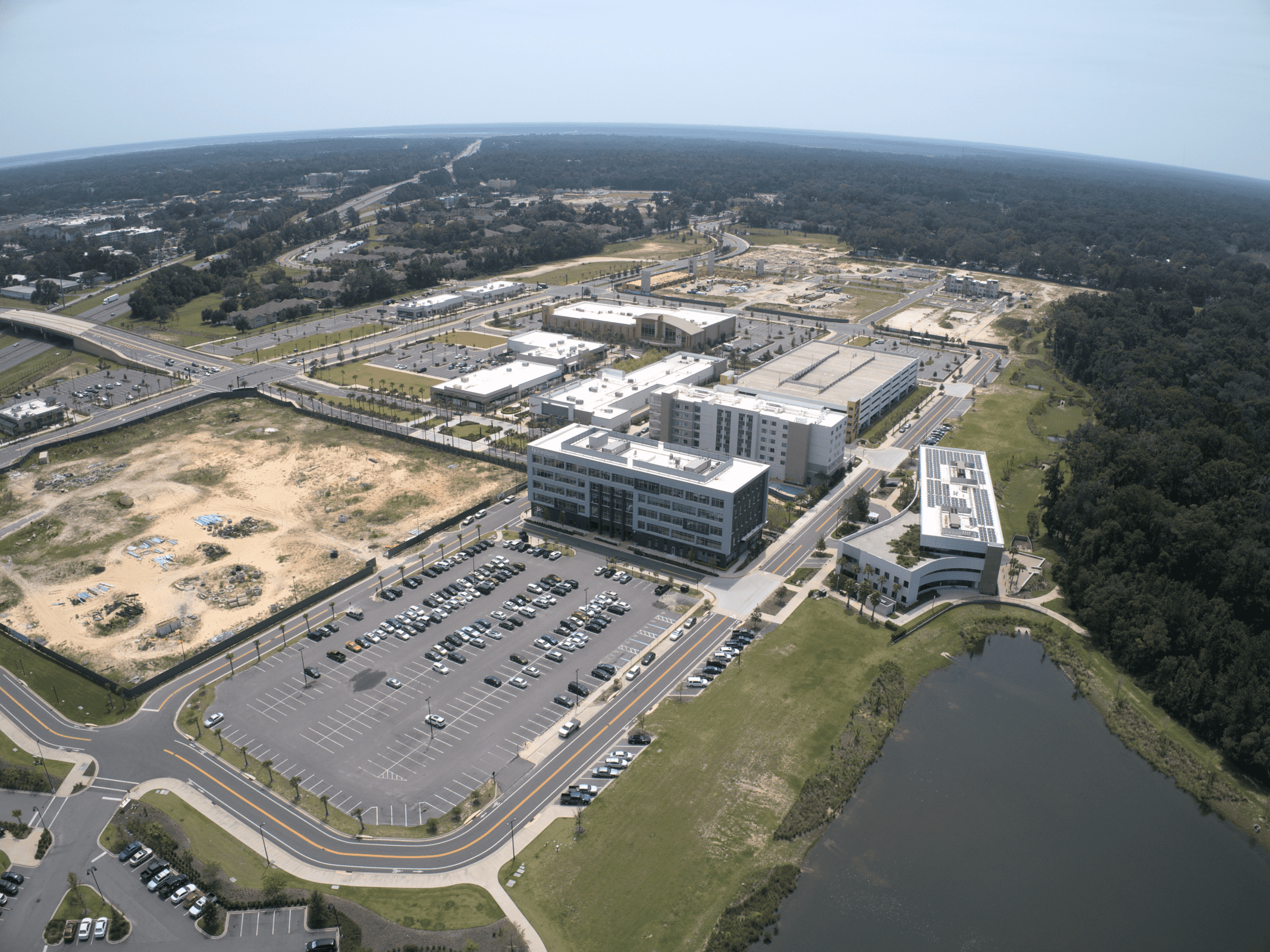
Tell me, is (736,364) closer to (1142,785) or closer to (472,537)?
(472,537)

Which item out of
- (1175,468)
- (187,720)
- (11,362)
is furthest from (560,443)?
(11,362)

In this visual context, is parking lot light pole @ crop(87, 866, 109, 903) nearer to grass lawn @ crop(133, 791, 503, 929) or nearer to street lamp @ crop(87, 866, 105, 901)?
street lamp @ crop(87, 866, 105, 901)

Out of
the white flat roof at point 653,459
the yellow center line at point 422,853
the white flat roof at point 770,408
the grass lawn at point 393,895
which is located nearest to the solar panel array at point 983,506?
the white flat roof at point 770,408

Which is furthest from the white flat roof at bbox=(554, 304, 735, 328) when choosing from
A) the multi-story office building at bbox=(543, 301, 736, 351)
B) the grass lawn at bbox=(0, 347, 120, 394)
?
the grass lawn at bbox=(0, 347, 120, 394)

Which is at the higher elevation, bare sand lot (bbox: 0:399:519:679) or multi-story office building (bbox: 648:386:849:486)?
multi-story office building (bbox: 648:386:849:486)

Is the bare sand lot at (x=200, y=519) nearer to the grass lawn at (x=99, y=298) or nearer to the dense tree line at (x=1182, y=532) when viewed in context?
the dense tree line at (x=1182, y=532)

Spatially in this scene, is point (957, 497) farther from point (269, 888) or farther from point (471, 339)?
point (471, 339)
